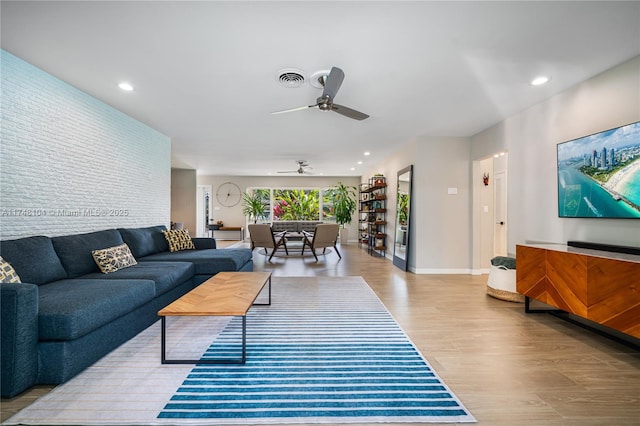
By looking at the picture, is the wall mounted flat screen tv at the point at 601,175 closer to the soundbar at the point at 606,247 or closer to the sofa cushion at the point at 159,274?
the soundbar at the point at 606,247

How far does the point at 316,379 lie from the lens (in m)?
1.92

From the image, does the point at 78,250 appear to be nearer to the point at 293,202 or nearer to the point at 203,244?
the point at 203,244

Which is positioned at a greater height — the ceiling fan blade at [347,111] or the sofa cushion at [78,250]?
the ceiling fan blade at [347,111]

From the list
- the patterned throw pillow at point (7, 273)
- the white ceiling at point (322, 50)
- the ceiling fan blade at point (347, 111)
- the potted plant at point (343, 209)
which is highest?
the white ceiling at point (322, 50)

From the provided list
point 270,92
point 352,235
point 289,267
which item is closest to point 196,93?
point 270,92

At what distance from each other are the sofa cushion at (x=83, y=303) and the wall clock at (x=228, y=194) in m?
8.62

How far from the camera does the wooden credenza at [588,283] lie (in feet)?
7.07

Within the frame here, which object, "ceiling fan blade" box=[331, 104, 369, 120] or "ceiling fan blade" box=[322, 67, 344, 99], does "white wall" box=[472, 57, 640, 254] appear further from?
"ceiling fan blade" box=[322, 67, 344, 99]

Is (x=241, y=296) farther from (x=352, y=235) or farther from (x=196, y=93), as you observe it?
(x=352, y=235)

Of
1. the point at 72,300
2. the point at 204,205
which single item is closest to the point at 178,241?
the point at 72,300

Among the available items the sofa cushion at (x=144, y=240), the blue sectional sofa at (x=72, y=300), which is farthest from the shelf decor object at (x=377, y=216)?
the sofa cushion at (x=144, y=240)

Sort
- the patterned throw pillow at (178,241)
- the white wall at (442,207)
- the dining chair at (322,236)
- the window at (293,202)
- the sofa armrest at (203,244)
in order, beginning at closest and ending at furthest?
the patterned throw pillow at (178,241) < the sofa armrest at (203,244) < the white wall at (442,207) < the dining chair at (322,236) < the window at (293,202)

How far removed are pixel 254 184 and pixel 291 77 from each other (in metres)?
8.64

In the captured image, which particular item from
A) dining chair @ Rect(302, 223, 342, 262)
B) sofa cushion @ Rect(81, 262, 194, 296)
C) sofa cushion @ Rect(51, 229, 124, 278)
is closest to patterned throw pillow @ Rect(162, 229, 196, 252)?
sofa cushion @ Rect(81, 262, 194, 296)
